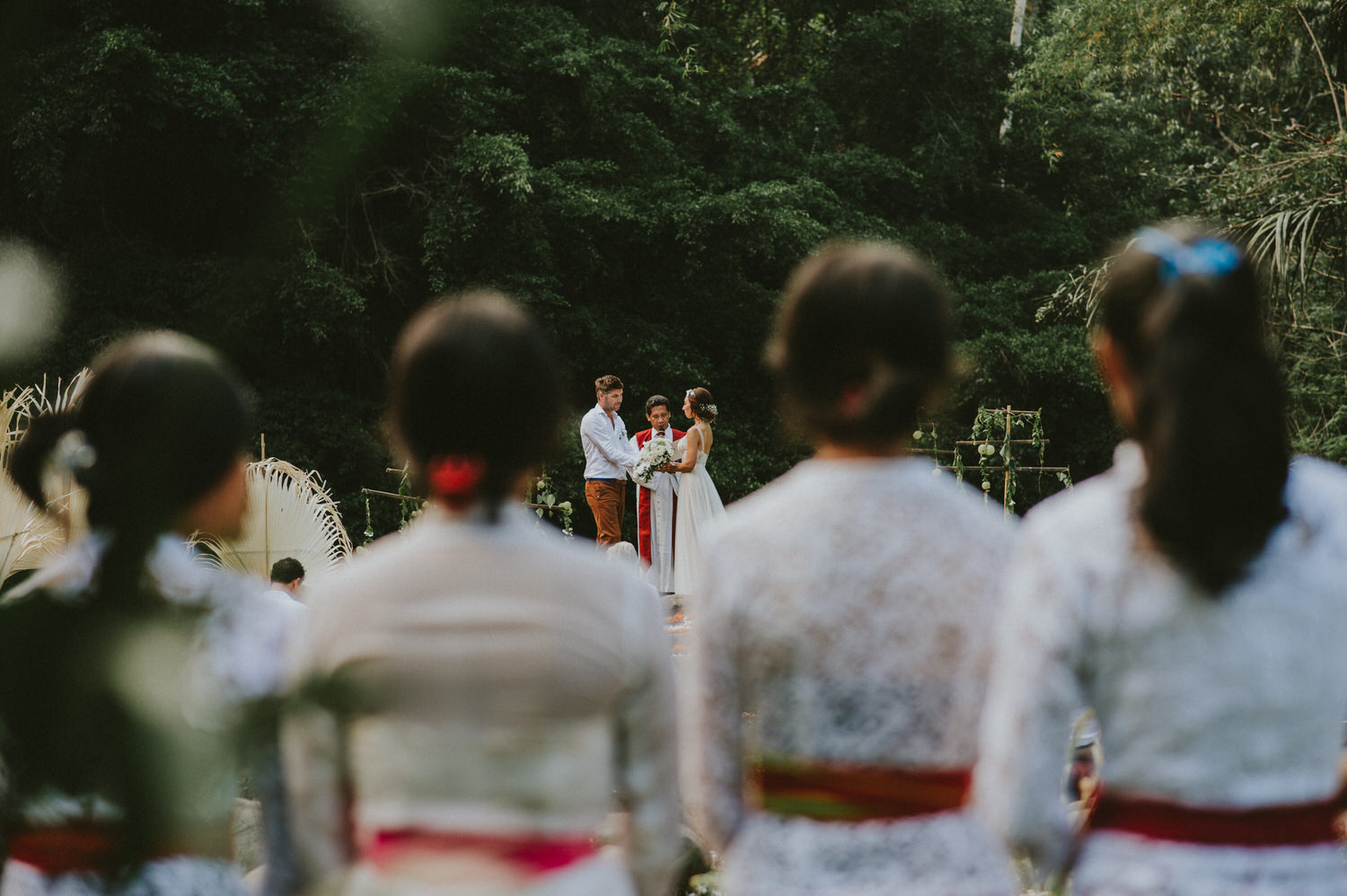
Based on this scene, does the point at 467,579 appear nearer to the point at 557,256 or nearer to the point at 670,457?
the point at 670,457

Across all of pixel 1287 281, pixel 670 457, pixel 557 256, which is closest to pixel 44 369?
pixel 557 256

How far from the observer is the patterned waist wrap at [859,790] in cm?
131

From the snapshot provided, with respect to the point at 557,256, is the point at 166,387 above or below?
above

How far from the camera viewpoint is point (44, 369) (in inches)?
475

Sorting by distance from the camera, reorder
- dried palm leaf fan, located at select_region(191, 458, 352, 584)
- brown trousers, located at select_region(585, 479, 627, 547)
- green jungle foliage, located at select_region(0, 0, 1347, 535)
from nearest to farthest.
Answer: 1. dried palm leaf fan, located at select_region(191, 458, 352, 584)
2. brown trousers, located at select_region(585, 479, 627, 547)
3. green jungle foliage, located at select_region(0, 0, 1347, 535)

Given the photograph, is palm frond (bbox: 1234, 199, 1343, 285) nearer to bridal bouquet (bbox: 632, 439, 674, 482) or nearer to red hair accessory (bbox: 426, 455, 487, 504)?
bridal bouquet (bbox: 632, 439, 674, 482)

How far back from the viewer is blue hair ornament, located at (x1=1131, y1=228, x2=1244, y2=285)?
4.00 ft

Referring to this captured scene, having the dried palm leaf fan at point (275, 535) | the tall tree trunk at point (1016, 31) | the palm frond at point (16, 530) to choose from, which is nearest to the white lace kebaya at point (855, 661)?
the palm frond at point (16, 530)

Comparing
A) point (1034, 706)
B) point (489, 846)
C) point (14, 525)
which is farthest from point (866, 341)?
point (14, 525)

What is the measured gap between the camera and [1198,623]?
3.93 ft

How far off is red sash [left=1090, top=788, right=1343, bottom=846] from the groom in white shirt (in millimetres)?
8384

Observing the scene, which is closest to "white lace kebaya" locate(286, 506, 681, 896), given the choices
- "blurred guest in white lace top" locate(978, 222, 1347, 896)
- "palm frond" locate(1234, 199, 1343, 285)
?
"blurred guest in white lace top" locate(978, 222, 1347, 896)

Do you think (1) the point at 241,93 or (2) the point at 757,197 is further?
(2) the point at 757,197

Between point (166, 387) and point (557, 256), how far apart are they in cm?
1320
